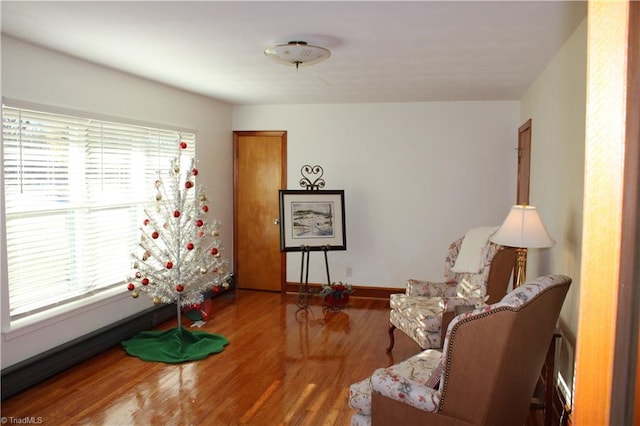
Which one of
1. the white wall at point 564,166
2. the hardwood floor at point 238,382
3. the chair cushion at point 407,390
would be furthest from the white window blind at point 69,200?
the white wall at point 564,166

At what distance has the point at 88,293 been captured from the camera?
4.53m

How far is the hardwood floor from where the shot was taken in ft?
11.2

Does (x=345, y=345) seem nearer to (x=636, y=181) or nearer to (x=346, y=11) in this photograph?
(x=346, y=11)

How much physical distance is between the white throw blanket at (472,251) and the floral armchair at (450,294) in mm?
10

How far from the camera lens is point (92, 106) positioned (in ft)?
14.7

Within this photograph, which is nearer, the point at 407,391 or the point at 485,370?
the point at 485,370

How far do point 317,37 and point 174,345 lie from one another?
2912 millimetres

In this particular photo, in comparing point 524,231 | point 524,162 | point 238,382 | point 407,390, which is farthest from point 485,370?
point 524,162

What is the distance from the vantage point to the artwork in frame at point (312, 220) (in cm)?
634

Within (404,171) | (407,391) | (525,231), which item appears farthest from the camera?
(404,171)

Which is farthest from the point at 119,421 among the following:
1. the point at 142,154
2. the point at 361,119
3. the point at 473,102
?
the point at 473,102

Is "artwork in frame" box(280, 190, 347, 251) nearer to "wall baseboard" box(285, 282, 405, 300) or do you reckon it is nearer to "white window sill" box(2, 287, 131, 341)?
"wall baseboard" box(285, 282, 405, 300)

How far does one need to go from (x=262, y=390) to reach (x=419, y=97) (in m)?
3.78

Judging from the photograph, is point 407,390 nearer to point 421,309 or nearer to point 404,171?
point 421,309
